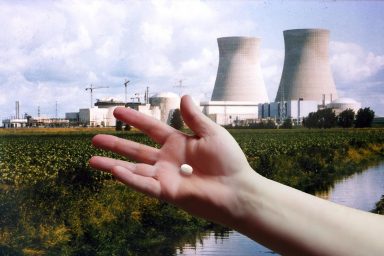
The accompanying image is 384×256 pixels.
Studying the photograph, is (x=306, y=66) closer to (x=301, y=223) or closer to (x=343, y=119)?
(x=343, y=119)

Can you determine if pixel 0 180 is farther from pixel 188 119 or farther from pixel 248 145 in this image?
pixel 188 119

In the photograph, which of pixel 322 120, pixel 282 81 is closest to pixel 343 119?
pixel 322 120

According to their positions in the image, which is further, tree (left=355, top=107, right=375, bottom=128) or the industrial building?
the industrial building

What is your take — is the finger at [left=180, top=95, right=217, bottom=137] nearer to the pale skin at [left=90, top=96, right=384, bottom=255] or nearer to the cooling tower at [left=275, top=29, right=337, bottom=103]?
the pale skin at [left=90, top=96, right=384, bottom=255]

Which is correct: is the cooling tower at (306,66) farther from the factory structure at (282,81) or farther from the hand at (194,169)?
the hand at (194,169)

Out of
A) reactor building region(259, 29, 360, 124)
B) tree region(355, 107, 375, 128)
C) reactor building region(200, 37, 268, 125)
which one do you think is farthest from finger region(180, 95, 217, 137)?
reactor building region(259, 29, 360, 124)

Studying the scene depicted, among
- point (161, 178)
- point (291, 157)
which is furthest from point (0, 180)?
point (161, 178)

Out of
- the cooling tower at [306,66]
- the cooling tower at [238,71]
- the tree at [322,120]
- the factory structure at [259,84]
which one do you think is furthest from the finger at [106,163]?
the cooling tower at [306,66]
